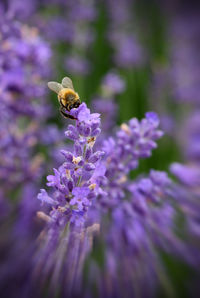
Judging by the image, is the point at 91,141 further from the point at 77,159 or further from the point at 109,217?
the point at 109,217

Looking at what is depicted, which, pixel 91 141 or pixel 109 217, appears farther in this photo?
pixel 109 217

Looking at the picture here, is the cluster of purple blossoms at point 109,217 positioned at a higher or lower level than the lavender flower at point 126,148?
lower

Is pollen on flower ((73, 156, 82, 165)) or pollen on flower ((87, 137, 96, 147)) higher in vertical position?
pollen on flower ((87, 137, 96, 147))

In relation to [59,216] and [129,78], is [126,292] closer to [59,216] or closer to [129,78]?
[59,216]

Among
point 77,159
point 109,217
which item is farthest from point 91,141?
point 109,217

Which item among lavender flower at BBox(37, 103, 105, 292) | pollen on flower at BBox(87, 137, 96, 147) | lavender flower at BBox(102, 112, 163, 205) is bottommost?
lavender flower at BBox(37, 103, 105, 292)

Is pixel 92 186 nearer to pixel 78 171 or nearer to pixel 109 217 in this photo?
pixel 78 171

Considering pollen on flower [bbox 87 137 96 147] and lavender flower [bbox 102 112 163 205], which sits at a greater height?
lavender flower [bbox 102 112 163 205]

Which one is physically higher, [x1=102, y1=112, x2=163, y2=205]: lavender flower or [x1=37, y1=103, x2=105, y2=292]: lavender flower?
[x1=102, y1=112, x2=163, y2=205]: lavender flower

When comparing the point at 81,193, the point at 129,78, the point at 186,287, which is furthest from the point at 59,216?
the point at 129,78

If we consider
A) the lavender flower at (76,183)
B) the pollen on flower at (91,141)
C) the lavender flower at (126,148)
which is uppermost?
the lavender flower at (126,148)

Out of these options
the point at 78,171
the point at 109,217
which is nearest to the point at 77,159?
the point at 78,171
